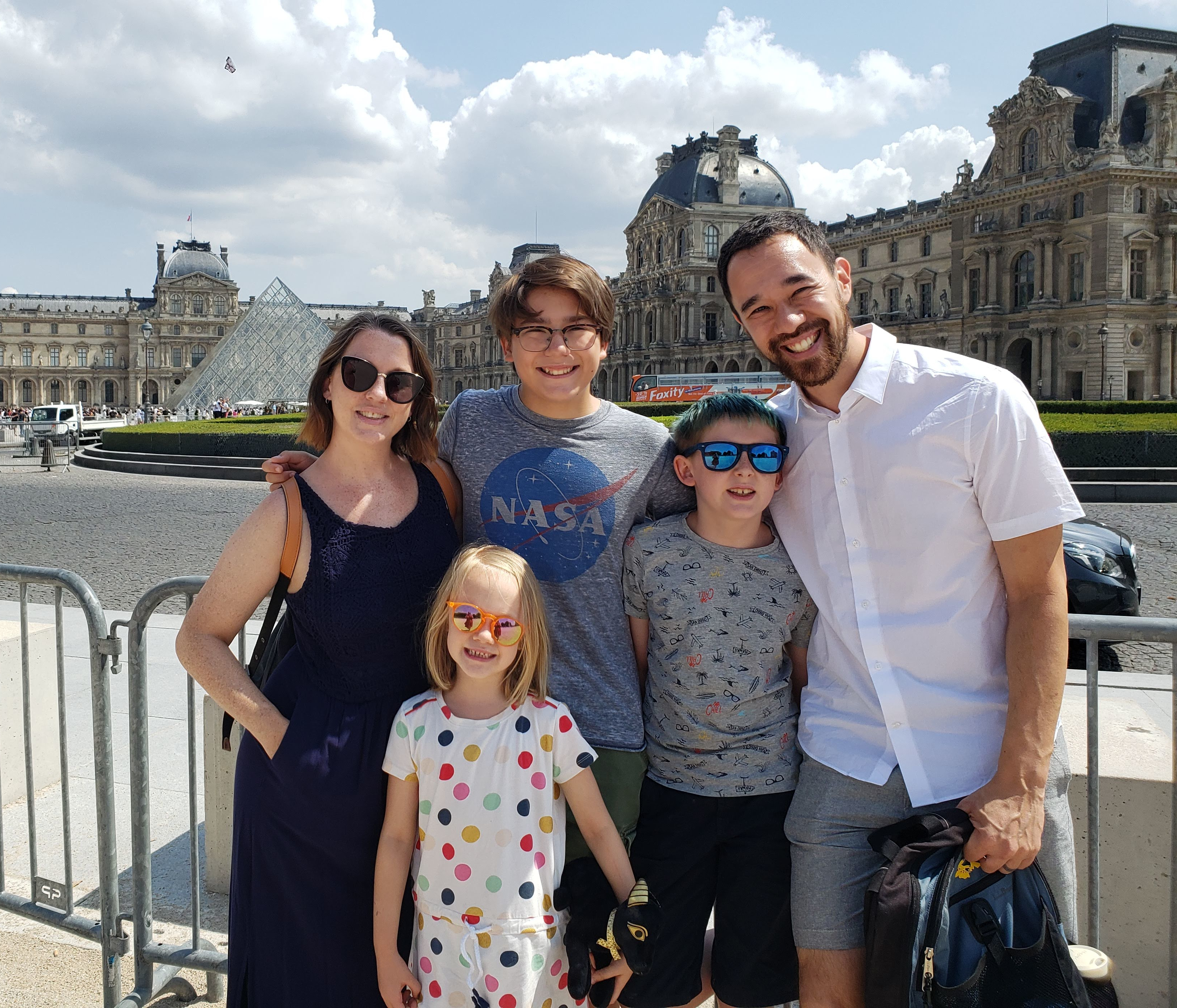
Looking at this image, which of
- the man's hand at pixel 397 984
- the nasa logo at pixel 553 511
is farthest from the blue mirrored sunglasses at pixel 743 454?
the man's hand at pixel 397 984

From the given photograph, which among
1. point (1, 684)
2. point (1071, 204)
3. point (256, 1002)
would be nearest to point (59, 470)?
point (1, 684)

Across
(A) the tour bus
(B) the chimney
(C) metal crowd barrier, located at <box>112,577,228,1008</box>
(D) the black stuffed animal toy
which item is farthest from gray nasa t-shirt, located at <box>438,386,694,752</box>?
(B) the chimney

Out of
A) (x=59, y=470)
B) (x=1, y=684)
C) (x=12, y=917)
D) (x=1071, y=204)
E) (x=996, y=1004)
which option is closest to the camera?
(x=996, y=1004)

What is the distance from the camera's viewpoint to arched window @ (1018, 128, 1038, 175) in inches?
1503

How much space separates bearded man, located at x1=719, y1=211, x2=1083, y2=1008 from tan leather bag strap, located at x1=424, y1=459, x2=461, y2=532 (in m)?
0.81

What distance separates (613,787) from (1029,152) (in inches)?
1736

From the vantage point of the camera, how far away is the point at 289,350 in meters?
43.8

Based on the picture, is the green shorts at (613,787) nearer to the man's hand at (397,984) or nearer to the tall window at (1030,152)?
the man's hand at (397,984)

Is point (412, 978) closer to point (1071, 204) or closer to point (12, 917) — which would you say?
point (12, 917)

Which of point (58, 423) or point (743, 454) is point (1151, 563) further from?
point (58, 423)

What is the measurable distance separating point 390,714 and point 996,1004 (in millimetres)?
1239

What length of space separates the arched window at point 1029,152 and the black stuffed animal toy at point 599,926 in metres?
43.4

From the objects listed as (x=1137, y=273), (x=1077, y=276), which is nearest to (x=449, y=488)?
(x=1077, y=276)

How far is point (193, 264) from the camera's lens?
9081 centimetres
